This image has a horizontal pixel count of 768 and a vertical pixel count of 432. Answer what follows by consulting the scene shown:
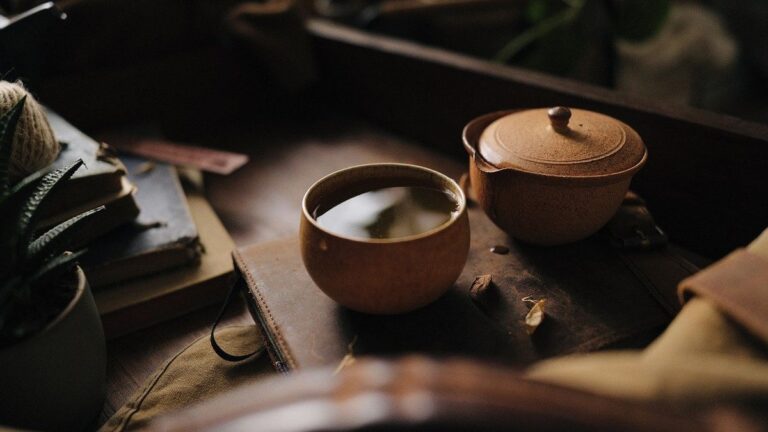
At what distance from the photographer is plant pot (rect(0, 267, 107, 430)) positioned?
0.58 meters

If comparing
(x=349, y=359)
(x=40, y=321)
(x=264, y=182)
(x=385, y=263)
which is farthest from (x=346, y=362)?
(x=264, y=182)

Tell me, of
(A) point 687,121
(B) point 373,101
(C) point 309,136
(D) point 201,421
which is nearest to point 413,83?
(B) point 373,101

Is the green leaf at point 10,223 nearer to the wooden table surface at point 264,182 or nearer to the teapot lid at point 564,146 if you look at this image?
the wooden table surface at point 264,182

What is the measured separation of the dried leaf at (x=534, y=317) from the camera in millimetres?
665

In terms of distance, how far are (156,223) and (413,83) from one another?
670 mm

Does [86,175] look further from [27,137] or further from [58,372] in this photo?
[58,372]

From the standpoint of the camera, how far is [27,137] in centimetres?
76

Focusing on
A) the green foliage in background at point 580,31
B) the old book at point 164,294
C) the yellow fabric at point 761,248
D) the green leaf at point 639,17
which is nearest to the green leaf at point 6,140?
the old book at point 164,294

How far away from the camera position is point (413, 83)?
51.0 inches

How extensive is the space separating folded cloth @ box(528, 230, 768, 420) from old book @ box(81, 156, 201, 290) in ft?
2.08

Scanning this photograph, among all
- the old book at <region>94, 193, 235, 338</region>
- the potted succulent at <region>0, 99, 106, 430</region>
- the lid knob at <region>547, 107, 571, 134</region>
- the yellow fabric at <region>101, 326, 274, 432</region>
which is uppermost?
the lid knob at <region>547, 107, 571, 134</region>

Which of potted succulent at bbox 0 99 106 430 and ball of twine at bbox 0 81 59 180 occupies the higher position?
ball of twine at bbox 0 81 59 180

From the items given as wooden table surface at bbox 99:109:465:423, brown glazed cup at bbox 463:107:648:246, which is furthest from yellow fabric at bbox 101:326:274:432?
brown glazed cup at bbox 463:107:648:246

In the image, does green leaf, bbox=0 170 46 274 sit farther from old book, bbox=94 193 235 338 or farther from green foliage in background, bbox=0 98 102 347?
old book, bbox=94 193 235 338
